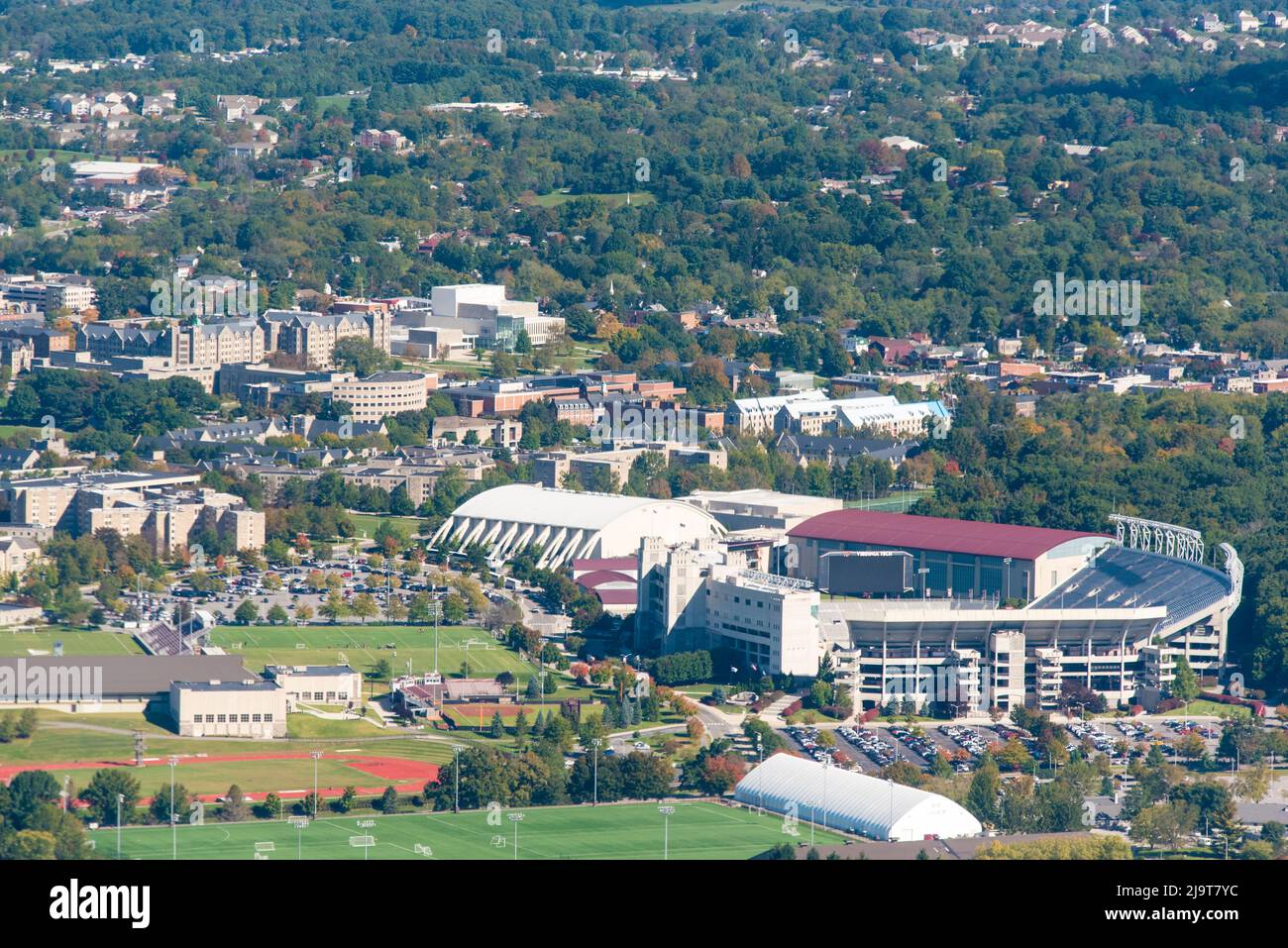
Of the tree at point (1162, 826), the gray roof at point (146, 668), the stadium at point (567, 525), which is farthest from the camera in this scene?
the stadium at point (567, 525)

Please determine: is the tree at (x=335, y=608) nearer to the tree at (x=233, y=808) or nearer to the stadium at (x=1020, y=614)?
the stadium at (x=1020, y=614)

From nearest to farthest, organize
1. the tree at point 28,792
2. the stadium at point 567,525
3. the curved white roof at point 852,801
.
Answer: the tree at point 28,792 < the curved white roof at point 852,801 < the stadium at point 567,525

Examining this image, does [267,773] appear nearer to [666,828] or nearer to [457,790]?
[457,790]

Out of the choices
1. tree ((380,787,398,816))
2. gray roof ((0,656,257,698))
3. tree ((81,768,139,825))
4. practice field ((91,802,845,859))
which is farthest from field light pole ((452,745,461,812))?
gray roof ((0,656,257,698))

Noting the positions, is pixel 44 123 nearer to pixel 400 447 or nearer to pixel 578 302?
pixel 578 302

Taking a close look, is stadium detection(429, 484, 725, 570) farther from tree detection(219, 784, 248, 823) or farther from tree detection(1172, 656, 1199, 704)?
tree detection(219, 784, 248, 823)

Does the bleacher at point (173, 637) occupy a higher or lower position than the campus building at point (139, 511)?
lower

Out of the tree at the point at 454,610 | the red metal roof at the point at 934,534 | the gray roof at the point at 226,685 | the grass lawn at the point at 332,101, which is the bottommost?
the tree at the point at 454,610

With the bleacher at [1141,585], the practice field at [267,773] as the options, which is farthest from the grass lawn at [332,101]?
the practice field at [267,773]
